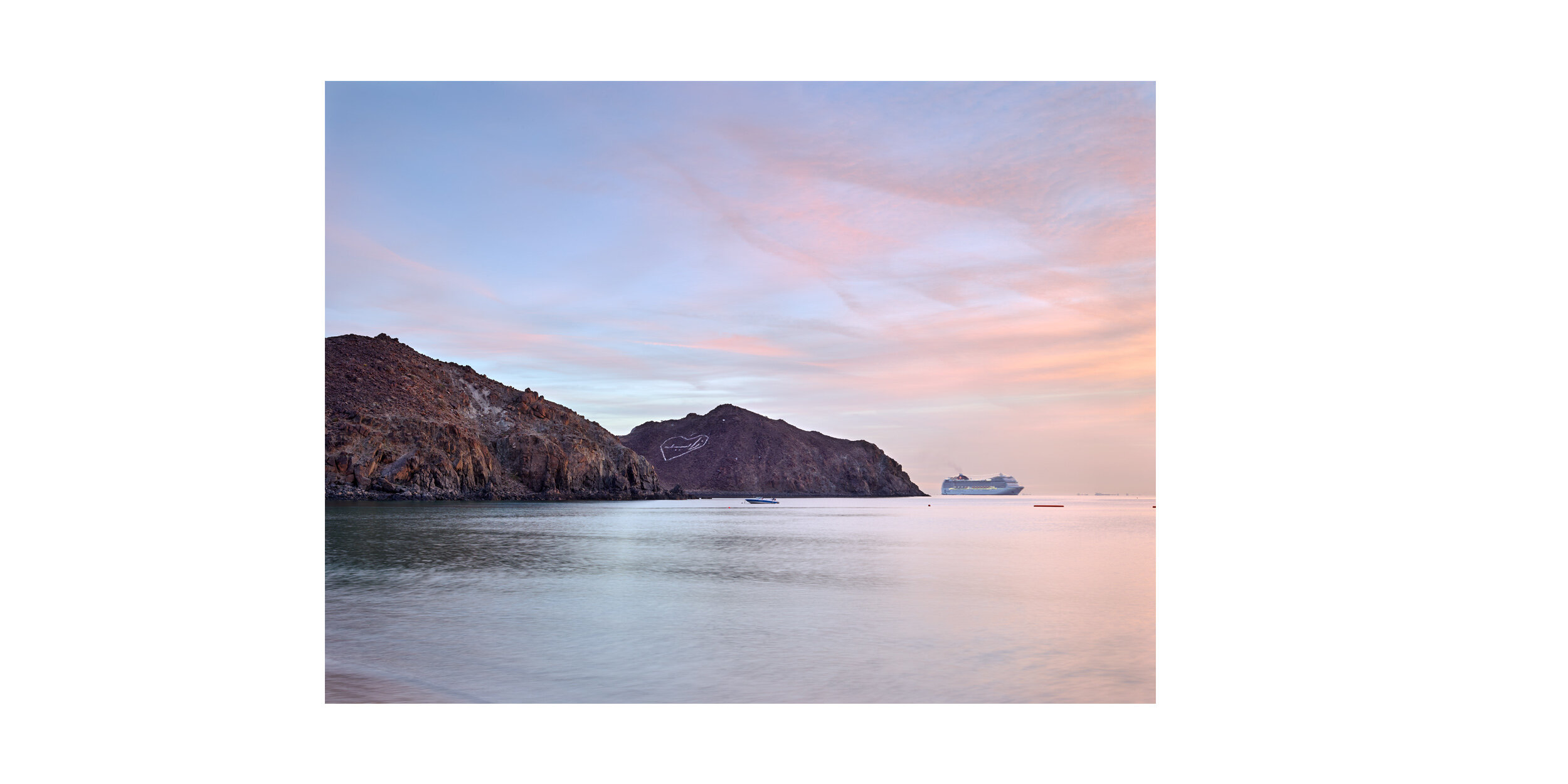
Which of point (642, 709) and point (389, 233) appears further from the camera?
point (389, 233)
